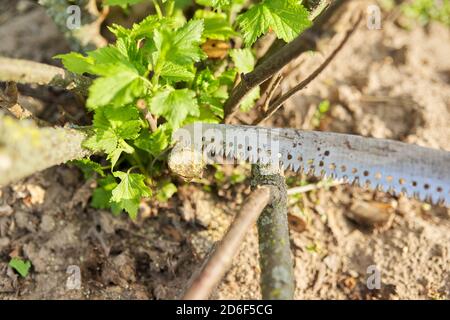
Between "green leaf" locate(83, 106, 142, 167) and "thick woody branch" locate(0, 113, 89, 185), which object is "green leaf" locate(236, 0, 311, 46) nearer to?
"green leaf" locate(83, 106, 142, 167)

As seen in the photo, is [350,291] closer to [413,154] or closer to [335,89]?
[413,154]

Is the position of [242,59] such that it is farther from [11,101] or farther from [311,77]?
[11,101]

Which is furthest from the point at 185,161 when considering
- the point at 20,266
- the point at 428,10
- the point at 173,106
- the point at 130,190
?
the point at 428,10

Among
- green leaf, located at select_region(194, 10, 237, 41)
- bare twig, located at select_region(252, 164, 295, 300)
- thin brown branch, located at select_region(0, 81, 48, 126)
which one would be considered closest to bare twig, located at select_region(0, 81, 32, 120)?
thin brown branch, located at select_region(0, 81, 48, 126)

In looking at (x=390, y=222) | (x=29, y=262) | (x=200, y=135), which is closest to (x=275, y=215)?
(x=200, y=135)

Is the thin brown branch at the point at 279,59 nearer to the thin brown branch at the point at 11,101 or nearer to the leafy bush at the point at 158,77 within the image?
the leafy bush at the point at 158,77

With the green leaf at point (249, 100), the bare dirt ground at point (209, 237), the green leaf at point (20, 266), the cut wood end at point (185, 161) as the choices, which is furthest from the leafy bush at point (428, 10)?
the green leaf at point (20, 266)

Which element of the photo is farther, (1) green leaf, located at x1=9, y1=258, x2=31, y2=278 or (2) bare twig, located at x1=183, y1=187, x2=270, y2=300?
(1) green leaf, located at x1=9, y1=258, x2=31, y2=278
